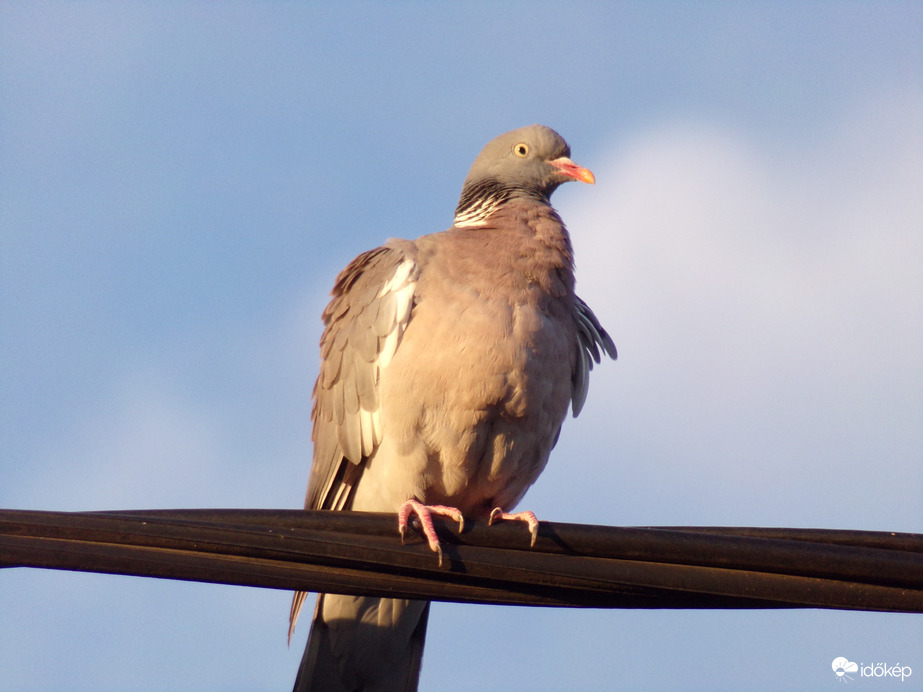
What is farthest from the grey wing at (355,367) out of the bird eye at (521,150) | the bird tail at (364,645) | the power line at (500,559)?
the power line at (500,559)

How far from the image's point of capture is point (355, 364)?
519 centimetres

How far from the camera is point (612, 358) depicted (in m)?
5.85

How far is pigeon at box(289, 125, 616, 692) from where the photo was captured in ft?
Result: 15.8

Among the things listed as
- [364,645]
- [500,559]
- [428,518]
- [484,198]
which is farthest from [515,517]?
[484,198]

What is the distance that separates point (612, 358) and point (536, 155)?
4.49ft

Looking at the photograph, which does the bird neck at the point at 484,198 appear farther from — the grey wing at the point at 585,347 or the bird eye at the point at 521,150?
the grey wing at the point at 585,347

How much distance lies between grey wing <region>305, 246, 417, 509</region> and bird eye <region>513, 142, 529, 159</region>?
4.35ft

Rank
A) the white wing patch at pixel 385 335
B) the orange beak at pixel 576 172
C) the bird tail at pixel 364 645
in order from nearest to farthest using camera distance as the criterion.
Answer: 1. the white wing patch at pixel 385 335
2. the bird tail at pixel 364 645
3. the orange beak at pixel 576 172

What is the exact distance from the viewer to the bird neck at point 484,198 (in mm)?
5934

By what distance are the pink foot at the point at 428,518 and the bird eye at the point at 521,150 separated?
106 inches

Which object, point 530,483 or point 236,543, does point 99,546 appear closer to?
point 236,543

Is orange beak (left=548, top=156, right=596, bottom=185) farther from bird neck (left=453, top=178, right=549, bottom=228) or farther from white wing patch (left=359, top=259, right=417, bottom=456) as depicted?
white wing patch (left=359, top=259, right=417, bottom=456)

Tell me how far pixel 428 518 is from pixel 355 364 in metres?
1.50

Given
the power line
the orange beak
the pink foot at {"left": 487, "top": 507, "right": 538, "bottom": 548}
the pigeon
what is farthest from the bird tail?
the orange beak
